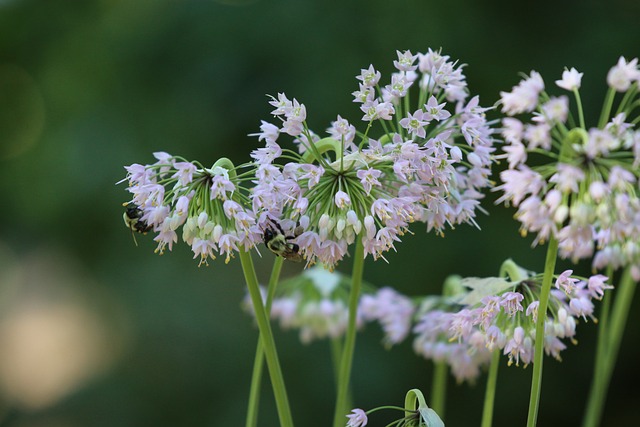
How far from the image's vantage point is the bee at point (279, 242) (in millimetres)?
1376

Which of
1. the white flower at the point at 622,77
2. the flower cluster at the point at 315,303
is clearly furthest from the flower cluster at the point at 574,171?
the flower cluster at the point at 315,303

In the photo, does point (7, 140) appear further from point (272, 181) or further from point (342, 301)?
point (272, 181)

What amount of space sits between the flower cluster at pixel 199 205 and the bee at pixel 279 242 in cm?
2

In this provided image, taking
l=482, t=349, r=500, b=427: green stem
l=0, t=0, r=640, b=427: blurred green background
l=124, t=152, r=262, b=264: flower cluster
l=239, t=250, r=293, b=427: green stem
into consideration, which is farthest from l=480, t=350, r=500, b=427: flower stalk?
l=0, t=0, r=640, b=427: blurred green background

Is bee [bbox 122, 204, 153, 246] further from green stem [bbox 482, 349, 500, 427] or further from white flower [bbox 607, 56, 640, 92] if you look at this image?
white flower [bbox 607, 56, 640, 92]

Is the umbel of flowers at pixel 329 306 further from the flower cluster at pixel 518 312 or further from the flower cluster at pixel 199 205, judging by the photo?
the flower cluster at pixel 199 205

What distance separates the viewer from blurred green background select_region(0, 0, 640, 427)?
15.4 ft

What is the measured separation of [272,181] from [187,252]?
4074 millimetres

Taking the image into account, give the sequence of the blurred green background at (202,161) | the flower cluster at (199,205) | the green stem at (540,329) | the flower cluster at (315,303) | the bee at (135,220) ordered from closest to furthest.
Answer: the green stem at (540,329)
the flower cluster at (199,205)
the bee at (135,220)
the flower cluster at (315,303)
the blurred green background at (202,161)

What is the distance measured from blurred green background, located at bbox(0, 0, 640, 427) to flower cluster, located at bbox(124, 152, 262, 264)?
309 centimetres

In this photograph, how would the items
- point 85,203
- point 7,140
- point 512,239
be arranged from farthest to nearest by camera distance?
point 7,140 < point 85,203 < point 512,239

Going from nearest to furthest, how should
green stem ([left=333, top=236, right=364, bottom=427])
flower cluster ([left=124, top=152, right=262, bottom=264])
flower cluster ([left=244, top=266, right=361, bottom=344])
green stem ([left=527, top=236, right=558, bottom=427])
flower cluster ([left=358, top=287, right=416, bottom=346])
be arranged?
green stem ([left=527, top=236, right=558, bottom=427]) < flower cluster ([left=124, top=152, right=262, bottom=264]) < green stem ([left=333, top=236, right=364, bottom=427]) < flower cluster ([left=358, top=287, right=416, bottom=346]) < flower cluster ([left=244, top=266, right=361, bottom=344])

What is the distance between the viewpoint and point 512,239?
183 inches

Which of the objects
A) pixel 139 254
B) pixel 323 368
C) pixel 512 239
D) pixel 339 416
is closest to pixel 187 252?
pixel 139 254
